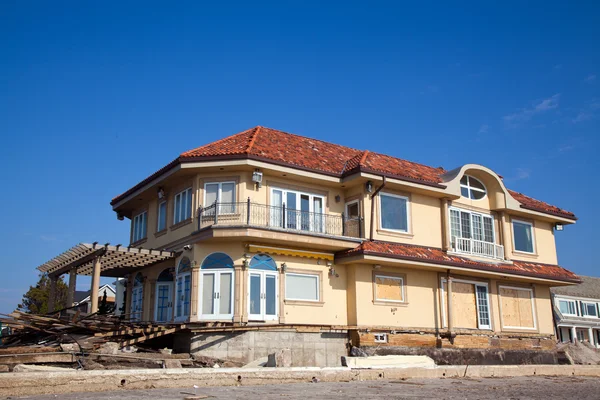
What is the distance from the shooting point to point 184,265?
Answer: 73.5 ft

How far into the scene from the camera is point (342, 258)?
22.8 metres

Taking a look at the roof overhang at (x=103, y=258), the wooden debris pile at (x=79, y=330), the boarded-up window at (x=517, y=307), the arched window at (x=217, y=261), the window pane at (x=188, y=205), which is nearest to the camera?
the wooden debris pile at (x=79, y=330)

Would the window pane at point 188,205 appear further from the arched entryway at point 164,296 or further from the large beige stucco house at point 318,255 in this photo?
the arched entryway at point 164,296

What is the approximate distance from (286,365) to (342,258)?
Answer: 607 cm

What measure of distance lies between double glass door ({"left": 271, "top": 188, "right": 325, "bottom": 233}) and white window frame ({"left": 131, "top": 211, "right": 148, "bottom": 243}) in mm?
7468

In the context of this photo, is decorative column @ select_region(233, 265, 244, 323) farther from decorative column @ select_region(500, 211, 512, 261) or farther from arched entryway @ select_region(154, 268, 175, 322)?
decorative column @ select_region(500, 211, 512, 261)

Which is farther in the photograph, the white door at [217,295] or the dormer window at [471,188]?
the dormer window at [471,188]

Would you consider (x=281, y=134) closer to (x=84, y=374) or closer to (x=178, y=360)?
(x=178, y=360)

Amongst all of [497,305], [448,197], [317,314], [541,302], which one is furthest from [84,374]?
[541,302]

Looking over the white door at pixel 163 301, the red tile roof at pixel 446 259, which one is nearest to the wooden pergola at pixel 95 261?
the white door at pixel 163 301

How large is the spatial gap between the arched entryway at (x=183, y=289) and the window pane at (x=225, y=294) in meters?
1.17

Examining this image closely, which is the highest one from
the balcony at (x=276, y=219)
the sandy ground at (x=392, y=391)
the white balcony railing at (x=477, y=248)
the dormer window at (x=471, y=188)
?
the dormer window at (x=471, y=188)

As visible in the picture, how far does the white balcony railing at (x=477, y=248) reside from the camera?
2594 cm

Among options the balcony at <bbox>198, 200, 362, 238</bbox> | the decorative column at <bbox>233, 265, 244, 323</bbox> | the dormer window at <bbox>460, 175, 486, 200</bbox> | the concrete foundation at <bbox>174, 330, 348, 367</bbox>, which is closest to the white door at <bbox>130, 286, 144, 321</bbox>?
the concrete foundation at <bbox>174, 330, 348, 367</bbox>
